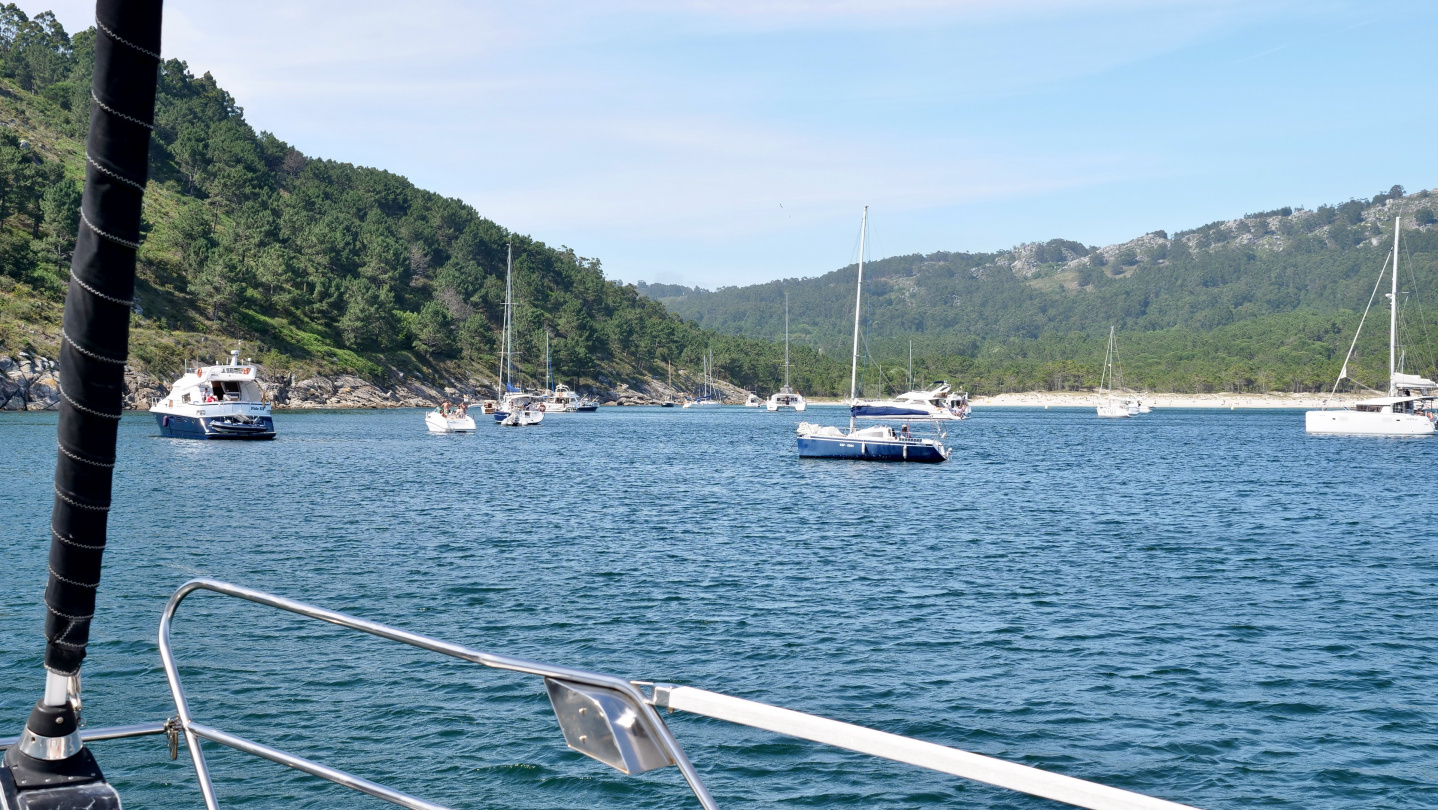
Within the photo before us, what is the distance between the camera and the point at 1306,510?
131ft

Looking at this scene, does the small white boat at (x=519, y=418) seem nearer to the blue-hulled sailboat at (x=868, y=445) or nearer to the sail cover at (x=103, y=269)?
the blue-hulled sailboat at (x=868, y=445)

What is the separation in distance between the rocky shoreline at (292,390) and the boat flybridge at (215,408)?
276 inches

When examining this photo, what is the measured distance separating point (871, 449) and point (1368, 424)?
60813 mm

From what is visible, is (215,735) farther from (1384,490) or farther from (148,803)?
(1384,490)

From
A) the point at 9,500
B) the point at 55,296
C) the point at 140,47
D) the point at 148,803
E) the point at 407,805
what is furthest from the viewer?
the point at 55,296

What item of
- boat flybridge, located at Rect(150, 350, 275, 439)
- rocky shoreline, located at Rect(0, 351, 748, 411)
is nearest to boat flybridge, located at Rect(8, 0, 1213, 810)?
boat flybridge, located at Rect(150, 350, 275, 439)

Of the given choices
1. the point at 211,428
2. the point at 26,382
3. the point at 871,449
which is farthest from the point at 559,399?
the point at 871,449

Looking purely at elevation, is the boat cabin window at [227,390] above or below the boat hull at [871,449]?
above

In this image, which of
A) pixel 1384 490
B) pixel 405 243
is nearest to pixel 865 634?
pixel 1384 490

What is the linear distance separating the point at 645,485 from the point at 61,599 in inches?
1747

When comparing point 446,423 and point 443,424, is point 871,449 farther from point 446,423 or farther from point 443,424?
point 443,424

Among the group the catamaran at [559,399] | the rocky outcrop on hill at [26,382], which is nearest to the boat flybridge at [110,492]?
the rocky outcrop on hill at [26,382]

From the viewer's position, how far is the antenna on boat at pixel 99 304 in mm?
3125

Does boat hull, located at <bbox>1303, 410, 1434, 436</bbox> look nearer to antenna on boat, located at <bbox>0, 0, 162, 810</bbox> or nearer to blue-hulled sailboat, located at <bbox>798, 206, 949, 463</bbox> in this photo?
blue-hulled sailboat, located at <bbox>798, 206, 949, 463</bbox>
